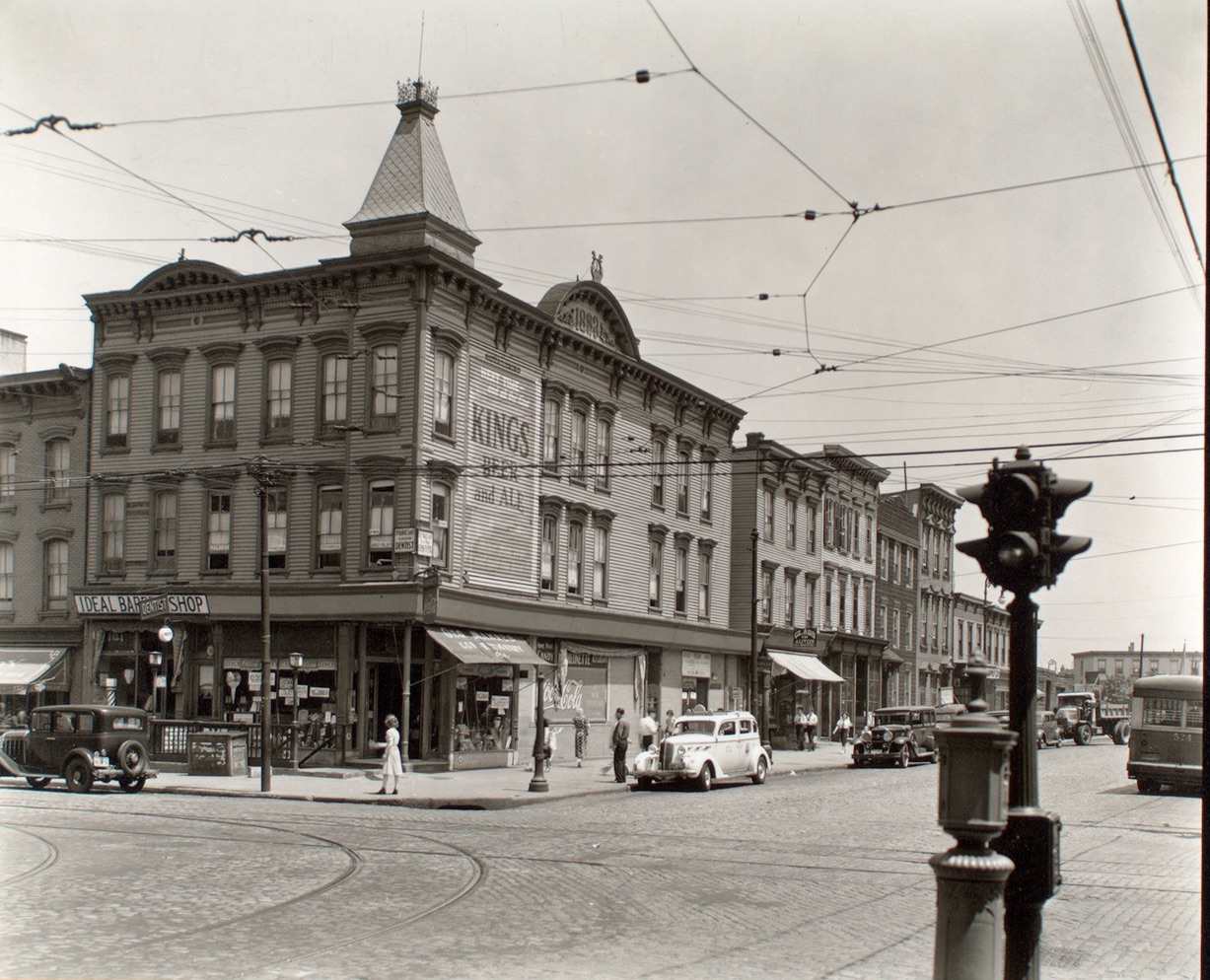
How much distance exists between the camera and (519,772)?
32.4 meters

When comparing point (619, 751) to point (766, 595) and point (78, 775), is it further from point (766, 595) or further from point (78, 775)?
point (766, 595)

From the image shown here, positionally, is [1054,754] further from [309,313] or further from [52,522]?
[52,522]

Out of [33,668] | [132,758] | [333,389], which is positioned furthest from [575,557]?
[33,668]

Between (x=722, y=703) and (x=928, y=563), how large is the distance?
24218 mm

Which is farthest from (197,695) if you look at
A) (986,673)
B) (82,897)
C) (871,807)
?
(986,673)

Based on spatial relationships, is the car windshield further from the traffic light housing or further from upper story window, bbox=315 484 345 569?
the traffic light housing

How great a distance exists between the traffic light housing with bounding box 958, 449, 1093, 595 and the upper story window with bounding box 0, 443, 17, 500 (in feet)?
121

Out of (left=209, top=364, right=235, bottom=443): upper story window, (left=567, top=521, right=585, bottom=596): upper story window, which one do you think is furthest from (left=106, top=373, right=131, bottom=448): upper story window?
(left=567, top=521, right=585, bottom=596): upper story window

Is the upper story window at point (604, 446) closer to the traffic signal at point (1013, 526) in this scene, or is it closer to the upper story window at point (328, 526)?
the upper story window at point (328, 526)

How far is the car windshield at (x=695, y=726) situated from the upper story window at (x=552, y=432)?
9.49 m

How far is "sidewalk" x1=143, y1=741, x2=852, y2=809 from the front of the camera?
2486 centimetres

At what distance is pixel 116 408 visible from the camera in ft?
119

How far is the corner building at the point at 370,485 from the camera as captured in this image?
32.2 metres

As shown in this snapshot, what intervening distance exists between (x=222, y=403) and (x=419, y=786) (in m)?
12.5
